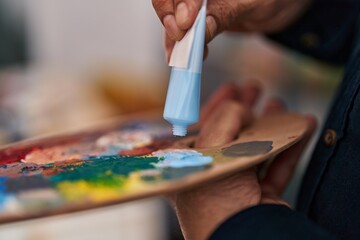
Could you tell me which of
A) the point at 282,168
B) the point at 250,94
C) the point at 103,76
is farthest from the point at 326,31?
the point at 103,76

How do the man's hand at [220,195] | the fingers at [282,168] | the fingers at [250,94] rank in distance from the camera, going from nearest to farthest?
the man's hand at [220,195]
the fingers at [282,168]
the fingers at [250,94]

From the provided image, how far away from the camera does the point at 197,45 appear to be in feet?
1.48

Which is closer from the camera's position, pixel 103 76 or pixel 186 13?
pixel 186 13

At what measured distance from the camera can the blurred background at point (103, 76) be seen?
4.03 ft

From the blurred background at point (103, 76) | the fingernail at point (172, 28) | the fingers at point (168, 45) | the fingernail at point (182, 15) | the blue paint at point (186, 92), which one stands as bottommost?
the blurred background at point (103, 76)

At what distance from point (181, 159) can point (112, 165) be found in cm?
5

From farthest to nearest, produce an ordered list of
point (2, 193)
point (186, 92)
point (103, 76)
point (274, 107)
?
point (103, 76), point (274, 107), point (186, 92), point (2, 193)

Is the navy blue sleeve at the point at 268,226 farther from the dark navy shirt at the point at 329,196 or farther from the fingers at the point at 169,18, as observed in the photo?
the fingers at the point at 169,18

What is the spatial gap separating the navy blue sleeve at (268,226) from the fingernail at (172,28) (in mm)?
168

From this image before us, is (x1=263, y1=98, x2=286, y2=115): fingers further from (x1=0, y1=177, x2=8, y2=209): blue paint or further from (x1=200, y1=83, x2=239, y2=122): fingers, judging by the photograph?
(x1=0, y1=177, x2=8, y2=209): blue paint

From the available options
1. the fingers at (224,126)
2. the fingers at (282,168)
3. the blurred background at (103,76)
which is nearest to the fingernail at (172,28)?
the fingers at (224,126)

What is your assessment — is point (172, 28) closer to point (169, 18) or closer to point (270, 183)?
point (169, 18)

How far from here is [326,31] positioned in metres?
0.75

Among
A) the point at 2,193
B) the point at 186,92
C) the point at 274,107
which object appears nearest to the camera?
the point at 2,193
